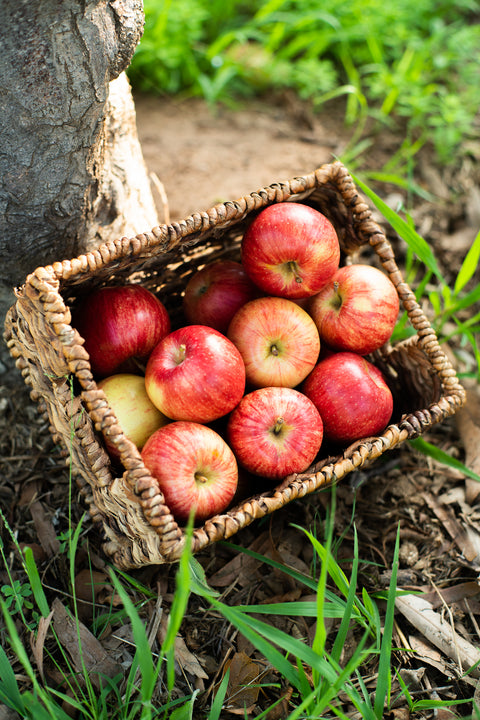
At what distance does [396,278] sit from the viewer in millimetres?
1885

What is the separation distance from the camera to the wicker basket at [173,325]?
1.40 m

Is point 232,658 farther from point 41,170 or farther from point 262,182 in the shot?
point 262,182

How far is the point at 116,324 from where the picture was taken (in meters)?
1.68

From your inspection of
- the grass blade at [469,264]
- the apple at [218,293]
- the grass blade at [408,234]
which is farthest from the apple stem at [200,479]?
the grass blade at [469,264]

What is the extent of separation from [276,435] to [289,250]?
0.57m

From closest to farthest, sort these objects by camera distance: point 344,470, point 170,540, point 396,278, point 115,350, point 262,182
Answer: point 170,540, point 344,470, point 115,350, point 396,278, point 262,182

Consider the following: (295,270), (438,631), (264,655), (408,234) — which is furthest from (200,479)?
(408,234)

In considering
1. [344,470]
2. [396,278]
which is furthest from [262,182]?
[344,470]

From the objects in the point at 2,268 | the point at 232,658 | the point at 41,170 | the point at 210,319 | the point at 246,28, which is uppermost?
the point at 246,28

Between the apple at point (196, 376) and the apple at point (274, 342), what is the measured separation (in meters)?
0.10

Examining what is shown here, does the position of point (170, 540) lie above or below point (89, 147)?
below

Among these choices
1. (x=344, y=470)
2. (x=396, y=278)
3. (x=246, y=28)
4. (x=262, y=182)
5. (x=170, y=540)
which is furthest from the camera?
(x=246, y=28)

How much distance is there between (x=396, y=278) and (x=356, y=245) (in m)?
0.21

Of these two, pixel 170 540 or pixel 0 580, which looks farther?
pixel 0 580
